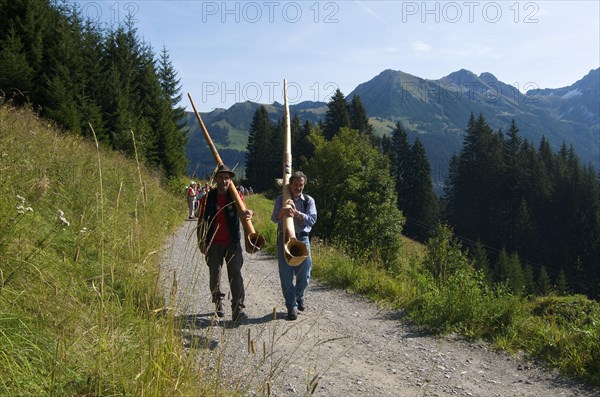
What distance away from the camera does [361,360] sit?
222 inches

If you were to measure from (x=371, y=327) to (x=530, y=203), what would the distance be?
93.4m

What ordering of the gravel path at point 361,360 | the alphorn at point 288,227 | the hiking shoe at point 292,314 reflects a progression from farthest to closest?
1. the hiking shoe at point 292,314
2. the alphorn at point 288,227
3. the gravel path at point 361,360

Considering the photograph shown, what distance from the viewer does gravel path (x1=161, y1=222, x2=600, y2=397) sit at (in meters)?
4.59

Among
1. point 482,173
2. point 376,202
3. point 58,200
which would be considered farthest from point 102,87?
point 482,173

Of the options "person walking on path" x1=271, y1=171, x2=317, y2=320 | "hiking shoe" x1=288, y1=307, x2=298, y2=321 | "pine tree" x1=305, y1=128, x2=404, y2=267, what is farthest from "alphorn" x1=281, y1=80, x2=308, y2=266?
"pine tree" x1=305, y1=128, x2=404, y2=267

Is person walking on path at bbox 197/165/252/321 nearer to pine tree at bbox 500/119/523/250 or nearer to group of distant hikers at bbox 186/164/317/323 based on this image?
group of distant hikers at bbox 186/164/317/323

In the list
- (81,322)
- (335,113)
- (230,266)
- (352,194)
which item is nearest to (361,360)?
(230,266)

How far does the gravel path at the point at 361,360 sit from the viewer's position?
4594 mm

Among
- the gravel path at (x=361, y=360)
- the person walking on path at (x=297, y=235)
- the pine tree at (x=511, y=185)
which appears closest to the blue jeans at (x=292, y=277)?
the person walking on path at (x=297, y=235)

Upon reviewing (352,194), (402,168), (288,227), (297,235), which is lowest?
(352,194)

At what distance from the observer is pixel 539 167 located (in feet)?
293

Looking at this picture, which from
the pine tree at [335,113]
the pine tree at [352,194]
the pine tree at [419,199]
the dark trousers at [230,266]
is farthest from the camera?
the pine tree at [419,199]

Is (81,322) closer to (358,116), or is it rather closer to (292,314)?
(292,314)

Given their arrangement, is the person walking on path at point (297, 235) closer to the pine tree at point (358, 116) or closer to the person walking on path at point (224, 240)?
the person walking on path at point (224, 240)
